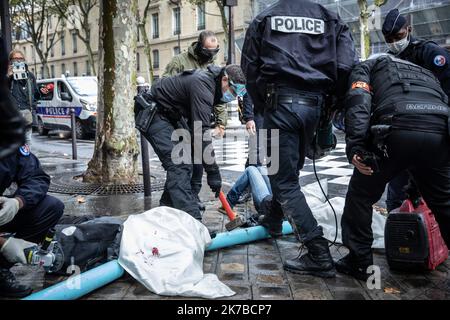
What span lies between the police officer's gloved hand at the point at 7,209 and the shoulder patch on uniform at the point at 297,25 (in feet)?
6.20

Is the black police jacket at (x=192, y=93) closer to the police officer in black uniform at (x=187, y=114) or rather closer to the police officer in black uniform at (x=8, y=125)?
the police officer in black uniform at (x=187, y=114)

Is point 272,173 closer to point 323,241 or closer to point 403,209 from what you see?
point 323,241

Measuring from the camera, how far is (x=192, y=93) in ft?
12.4

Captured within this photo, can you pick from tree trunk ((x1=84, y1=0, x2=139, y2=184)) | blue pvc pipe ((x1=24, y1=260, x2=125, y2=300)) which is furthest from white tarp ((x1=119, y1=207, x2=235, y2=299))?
tree trunk ((x1=84, y1=0, x2=139, y2=184))

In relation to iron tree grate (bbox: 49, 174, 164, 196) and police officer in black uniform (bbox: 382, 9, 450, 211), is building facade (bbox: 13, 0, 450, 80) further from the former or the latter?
police officer in black uniform (bbox: 382, 9, 450, 211)

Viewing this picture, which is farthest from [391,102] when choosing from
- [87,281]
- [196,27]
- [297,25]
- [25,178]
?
[196,27]

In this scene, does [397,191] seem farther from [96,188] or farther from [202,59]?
[96,188]

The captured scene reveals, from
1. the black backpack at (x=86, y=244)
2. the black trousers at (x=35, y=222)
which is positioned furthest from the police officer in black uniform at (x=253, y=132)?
the black trousers at (x=35, y=222)

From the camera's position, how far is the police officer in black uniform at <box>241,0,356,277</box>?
3.00m

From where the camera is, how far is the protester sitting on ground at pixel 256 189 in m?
4.14

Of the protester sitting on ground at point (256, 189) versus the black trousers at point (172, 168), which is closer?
the black trousers at point (172, 168)

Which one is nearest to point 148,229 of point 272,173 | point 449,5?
point 272,173

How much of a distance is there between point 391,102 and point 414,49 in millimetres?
1187

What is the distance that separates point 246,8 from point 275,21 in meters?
31.6
